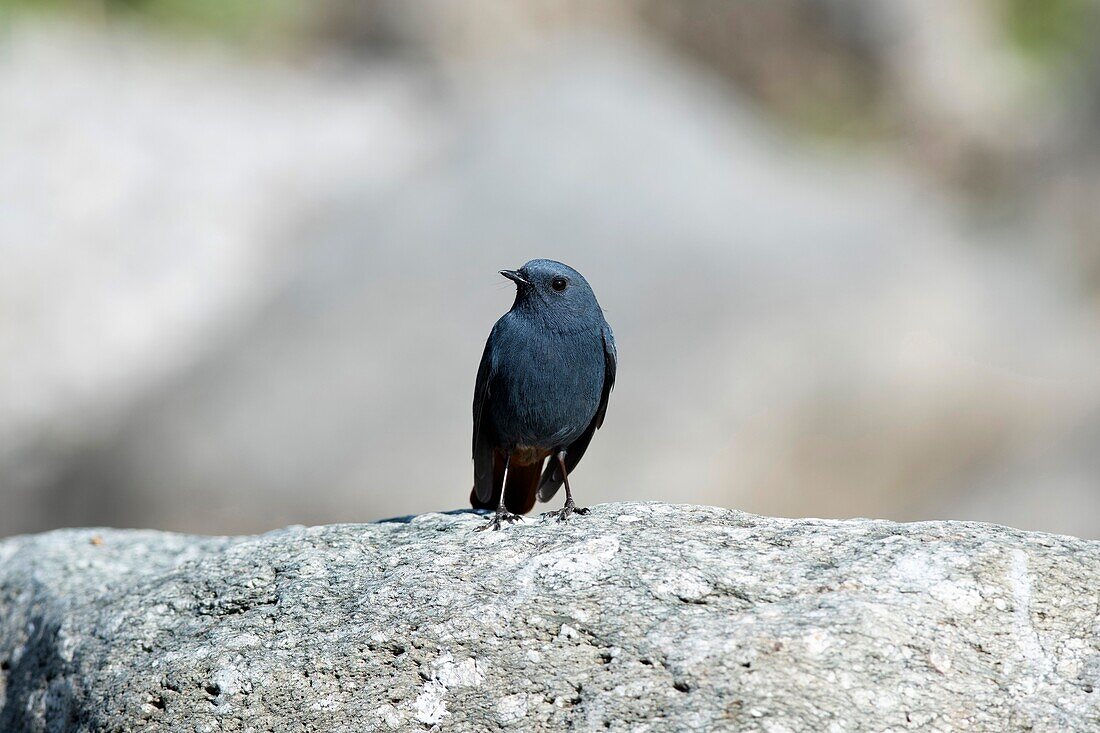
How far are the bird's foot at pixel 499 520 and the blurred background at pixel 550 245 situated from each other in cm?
577

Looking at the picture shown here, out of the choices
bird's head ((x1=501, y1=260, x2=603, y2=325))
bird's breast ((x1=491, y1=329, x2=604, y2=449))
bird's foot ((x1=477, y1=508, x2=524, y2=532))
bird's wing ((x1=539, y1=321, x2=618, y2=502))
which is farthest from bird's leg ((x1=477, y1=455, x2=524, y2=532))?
bird's head ((x1=501, y1=260, x2=603, y2=325))

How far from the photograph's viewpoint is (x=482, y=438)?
6480 millimetres

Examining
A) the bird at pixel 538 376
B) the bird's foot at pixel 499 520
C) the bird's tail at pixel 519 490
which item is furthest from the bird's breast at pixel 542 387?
the bird's foot at pixel 499 520

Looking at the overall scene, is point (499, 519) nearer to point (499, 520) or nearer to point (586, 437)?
point (499, 520)

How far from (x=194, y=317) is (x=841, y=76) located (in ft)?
32.2

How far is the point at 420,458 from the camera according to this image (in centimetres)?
1190

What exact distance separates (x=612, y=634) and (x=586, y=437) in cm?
236

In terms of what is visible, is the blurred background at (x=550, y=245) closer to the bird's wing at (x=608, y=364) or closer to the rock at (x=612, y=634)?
the bird's wing at (x=608, y=364)

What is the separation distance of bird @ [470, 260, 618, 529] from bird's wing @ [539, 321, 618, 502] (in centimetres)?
1

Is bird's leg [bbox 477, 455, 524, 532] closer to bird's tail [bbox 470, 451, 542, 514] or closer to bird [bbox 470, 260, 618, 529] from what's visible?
bird [bbox 470, 260, 618, 529]

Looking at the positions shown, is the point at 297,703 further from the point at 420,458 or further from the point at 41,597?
the point at 420,458

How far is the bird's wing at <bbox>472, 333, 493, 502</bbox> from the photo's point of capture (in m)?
6.32

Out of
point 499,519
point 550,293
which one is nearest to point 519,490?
point 499,519

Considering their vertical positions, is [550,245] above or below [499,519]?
above
